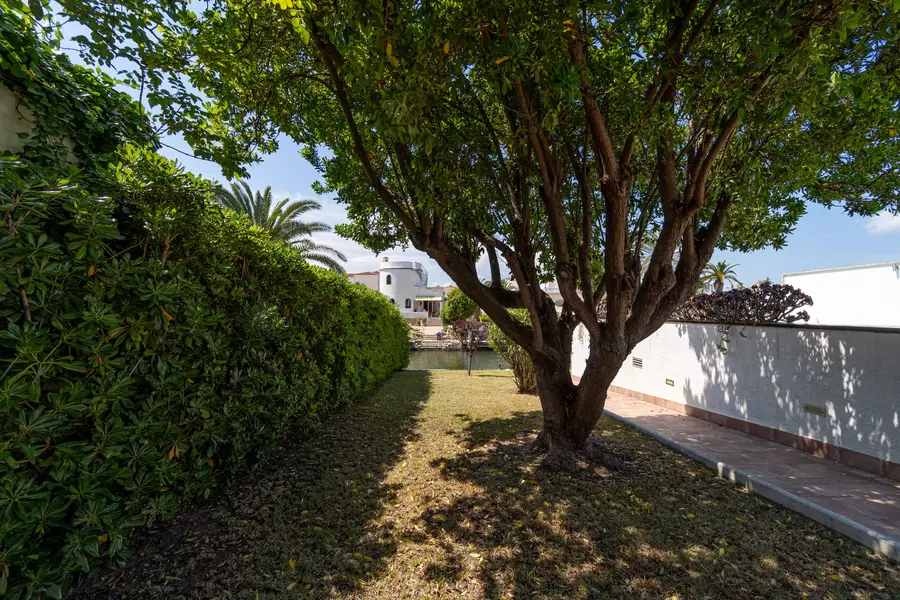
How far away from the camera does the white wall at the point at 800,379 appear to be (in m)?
4.25

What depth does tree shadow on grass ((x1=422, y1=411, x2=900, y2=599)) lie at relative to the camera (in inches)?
95.5

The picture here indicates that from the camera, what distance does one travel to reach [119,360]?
7.43 ft

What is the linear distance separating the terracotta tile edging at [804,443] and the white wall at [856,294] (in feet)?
21.8

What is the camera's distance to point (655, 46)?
10.4 ft

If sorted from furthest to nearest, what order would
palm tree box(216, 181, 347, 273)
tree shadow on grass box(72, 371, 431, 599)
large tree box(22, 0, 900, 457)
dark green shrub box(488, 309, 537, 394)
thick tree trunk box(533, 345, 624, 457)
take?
palm tree box(216, 181, 347, 273)
dark green shrub box(488, 309, 537, 394)
thick tree trunk box(533, 345, 624, 457)
large tree box(22, 0, 900, 457)
tree shadow on grass box(72, 371, 431, 599)

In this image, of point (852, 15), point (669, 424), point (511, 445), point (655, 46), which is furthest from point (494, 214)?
point (669, 424)

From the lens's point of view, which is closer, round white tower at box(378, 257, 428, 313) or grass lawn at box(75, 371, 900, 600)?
grass lawn at box(75, 371, 900, 600)

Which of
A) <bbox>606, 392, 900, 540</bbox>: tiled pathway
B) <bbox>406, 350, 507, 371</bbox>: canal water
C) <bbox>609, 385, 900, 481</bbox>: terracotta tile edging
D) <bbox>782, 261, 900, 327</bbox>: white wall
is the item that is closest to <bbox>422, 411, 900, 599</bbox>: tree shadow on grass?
<bbox>606, 392, 900, 540</bbox>: tiled pathway

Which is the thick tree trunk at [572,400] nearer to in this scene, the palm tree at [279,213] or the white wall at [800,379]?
the white wall at [800,379]

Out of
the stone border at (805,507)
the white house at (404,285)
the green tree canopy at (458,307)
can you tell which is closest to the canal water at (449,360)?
the green tree canopy at (458,307)

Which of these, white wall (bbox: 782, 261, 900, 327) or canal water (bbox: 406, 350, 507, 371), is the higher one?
white wall (bbox: 782, 261, 900, 327)

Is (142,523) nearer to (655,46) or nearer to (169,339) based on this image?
(169,339)

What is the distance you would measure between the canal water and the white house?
18.4 m

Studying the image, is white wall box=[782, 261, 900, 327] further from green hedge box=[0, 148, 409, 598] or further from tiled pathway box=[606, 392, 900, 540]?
green hedge box=[0, 148, 409, 598]
